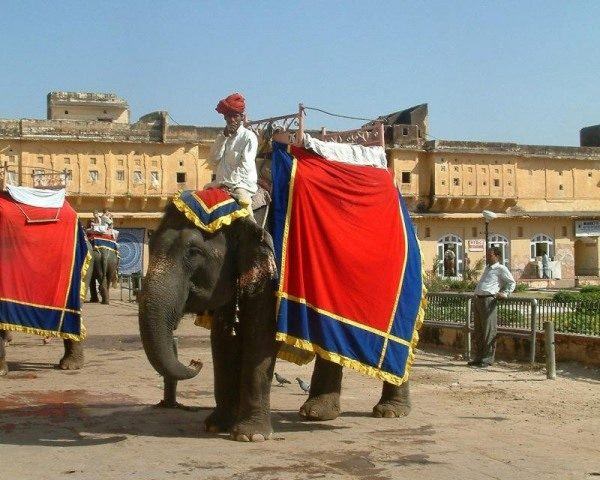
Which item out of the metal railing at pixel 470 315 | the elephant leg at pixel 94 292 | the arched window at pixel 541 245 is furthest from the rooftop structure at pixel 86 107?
the metal railing at pixel 470 315

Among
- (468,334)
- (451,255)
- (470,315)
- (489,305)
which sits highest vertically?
(451,255)

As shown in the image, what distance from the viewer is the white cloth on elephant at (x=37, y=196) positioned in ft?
37.7

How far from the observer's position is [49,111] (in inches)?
2047

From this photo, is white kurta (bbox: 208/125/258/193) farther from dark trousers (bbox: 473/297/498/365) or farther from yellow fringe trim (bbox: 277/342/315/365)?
dark trousers (bbox: 473/297/498/365)

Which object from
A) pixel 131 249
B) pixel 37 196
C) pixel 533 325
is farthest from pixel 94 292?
pixel 131 249

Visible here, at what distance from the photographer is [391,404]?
28.2 ft

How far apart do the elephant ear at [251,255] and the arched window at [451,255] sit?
40.7m

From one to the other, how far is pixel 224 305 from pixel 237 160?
116 cm

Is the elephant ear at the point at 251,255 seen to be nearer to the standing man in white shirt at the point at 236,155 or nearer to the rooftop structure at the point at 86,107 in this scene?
the standing man in white shirt at the point at 236,155

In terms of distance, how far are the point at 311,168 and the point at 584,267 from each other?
47.1 meters

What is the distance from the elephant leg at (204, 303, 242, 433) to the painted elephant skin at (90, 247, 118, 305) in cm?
1437

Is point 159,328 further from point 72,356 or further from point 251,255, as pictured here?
point 72,356

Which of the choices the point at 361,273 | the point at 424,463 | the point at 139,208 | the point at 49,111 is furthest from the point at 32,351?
the point at 49,111

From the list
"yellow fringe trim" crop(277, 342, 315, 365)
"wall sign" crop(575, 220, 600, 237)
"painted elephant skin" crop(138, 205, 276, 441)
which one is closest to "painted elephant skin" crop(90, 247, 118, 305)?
"yellow fringe trim" crop(277, 342, 315, 365)
